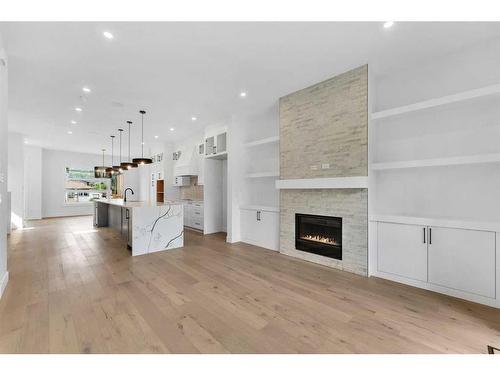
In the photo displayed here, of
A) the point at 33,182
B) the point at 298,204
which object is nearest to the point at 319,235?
the point at 298,204

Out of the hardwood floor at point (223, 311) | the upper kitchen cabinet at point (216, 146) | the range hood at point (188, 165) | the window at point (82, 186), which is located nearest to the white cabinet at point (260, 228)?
the hardwood floor at point (223, 311)

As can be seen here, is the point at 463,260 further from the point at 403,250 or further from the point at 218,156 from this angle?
the point at 218,156

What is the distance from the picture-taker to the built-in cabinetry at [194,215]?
6.64m

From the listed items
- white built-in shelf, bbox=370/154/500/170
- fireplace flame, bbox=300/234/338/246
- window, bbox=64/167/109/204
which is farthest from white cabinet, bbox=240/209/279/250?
window, bbox=64/167/109/204

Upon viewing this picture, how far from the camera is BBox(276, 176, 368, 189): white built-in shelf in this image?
10.5 feet

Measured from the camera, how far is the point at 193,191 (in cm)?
764

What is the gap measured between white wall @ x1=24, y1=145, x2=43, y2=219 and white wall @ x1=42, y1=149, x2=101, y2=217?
0.38 m

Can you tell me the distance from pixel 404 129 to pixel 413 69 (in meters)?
0.87

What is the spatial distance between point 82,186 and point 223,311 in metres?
11.3

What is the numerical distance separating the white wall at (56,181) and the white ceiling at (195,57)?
5898 millimetres

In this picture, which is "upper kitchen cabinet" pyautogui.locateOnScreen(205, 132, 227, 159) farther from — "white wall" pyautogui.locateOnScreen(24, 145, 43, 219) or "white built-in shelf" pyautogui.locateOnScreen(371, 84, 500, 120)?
"white wall" pyautogui.locateOnScreen(24, 145, 43, 219)

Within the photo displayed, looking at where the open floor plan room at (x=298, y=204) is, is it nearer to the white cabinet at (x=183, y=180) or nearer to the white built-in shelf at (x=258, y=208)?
the white built-in shelf at (x=258, y=208)

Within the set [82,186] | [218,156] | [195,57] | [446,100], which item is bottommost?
[82,186]

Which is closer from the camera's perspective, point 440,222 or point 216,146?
point 440,222
